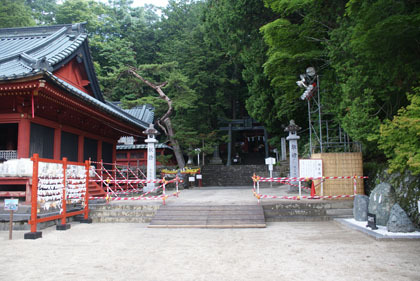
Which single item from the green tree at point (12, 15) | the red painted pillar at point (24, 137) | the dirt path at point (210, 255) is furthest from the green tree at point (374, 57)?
the green tree at point (12, 15)

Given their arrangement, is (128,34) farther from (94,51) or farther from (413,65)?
(413,65)

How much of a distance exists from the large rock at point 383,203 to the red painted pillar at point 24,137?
34.7ft

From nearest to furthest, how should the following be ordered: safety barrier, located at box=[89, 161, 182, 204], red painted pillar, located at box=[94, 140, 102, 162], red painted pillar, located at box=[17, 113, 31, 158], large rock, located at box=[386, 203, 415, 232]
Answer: large rock, located at box=[386, 203, 415, 232]
red painted pillar, located at box=[17, 113, 31, 158]
safety barrier, located at box=[89, 161, 182, 204]
red painted pillar, located at box=[94, 140, 102, 162]

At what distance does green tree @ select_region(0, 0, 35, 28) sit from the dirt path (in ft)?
80.7

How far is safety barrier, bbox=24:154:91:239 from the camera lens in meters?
7.58

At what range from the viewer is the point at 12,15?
2686cm

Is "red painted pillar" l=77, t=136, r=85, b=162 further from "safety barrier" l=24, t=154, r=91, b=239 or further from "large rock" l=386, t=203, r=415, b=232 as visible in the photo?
"large rock" l=386, t=203, r=415, b=232

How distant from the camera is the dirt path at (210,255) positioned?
461 centimetres

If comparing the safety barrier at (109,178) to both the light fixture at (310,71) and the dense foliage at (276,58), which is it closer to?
the dense foliage at (276,58)

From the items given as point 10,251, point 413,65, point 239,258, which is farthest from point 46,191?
point 413,65

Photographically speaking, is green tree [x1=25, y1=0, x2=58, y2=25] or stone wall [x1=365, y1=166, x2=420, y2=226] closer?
stone wall [x1=365, y1=166, x2=420, y2=226]

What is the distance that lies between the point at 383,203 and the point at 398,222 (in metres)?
0.81

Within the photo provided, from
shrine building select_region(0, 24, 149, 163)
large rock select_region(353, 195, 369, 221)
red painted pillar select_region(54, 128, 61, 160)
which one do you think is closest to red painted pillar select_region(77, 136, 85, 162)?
shrine building select_region(0, 24, 149, 163)

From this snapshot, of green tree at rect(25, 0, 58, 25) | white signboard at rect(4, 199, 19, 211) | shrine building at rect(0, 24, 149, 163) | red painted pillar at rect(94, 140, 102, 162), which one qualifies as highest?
green tree at rect(25, 0, 58, 25)
